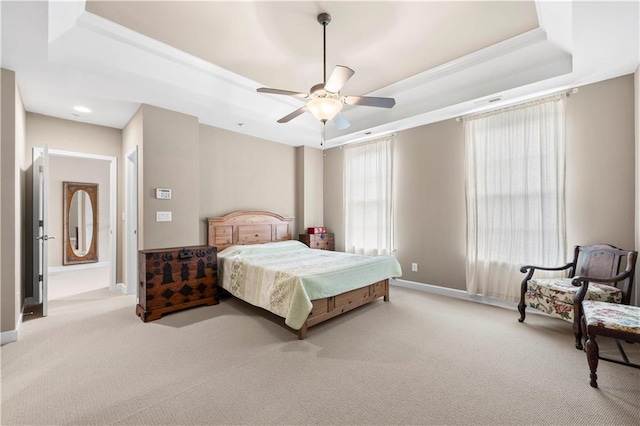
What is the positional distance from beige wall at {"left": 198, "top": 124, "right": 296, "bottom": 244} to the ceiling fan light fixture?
2.53m

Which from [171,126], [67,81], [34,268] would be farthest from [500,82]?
[34,268]

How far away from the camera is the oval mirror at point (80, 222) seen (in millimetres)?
6117

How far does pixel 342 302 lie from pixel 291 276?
0.83 metres

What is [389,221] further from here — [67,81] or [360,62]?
[67,81]

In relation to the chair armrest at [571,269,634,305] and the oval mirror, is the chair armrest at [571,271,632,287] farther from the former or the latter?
the oval mirror

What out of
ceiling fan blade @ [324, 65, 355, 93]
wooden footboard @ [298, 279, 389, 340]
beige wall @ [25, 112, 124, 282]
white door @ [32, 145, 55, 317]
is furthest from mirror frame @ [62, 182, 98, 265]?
ceiling fan blade @ [324, 65, 355, 93]

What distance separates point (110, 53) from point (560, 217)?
5435 mm

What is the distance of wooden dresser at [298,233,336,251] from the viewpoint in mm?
5570

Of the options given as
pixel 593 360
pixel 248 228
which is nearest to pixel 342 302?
pixel 593 360

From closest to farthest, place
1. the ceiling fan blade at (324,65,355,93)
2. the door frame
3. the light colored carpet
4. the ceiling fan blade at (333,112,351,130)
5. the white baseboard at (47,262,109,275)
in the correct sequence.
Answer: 1. the light colored carpet
2. the ceiling fan blade at (324,65,355,93)
3. the ceiling fan blade at (333,112,351,130)
4. the door frame
5. the white baseboard at (47,262,109,275)

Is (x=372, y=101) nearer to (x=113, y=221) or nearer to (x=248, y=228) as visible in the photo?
(x=248, y=228)

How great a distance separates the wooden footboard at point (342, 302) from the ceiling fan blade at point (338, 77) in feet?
7.08

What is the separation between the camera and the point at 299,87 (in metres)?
4.07

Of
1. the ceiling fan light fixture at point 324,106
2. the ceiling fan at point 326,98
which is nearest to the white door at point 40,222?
the ceiling fan at point 326,98
